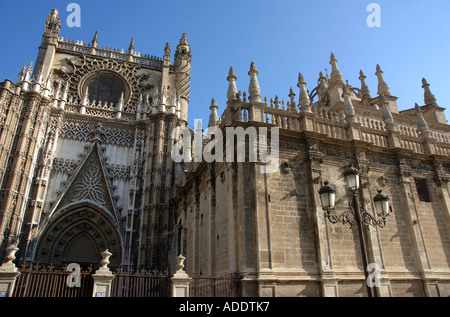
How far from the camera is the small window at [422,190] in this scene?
48.4ft

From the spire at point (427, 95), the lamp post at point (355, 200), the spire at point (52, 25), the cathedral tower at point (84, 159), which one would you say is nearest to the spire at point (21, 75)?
the cathedral tower at point (84, 159)

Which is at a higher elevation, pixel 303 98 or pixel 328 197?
pixel 303 98

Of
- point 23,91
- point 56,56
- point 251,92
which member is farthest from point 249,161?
point 56,56

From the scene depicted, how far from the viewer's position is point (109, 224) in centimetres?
2077

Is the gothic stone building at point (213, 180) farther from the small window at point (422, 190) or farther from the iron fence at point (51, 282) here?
the iron fence at point (51, 282)

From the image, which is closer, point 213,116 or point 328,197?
point 328,197

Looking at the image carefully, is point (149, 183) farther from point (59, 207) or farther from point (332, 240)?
point (332, 240)

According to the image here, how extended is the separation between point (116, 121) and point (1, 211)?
890cm

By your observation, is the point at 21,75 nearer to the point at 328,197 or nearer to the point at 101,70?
the point at 101,70

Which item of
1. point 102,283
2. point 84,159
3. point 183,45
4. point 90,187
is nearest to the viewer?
point 102,283

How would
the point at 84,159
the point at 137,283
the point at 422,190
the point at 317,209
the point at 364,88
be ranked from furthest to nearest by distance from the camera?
the point at 364,88 < the point at 84,159 < the point at 422,190 < the point at 317,209 < the point at 137,283

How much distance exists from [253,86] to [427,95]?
16116 mm

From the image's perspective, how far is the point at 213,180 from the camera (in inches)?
555

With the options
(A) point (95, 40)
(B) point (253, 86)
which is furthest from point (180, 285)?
(A) point (95, 40)
